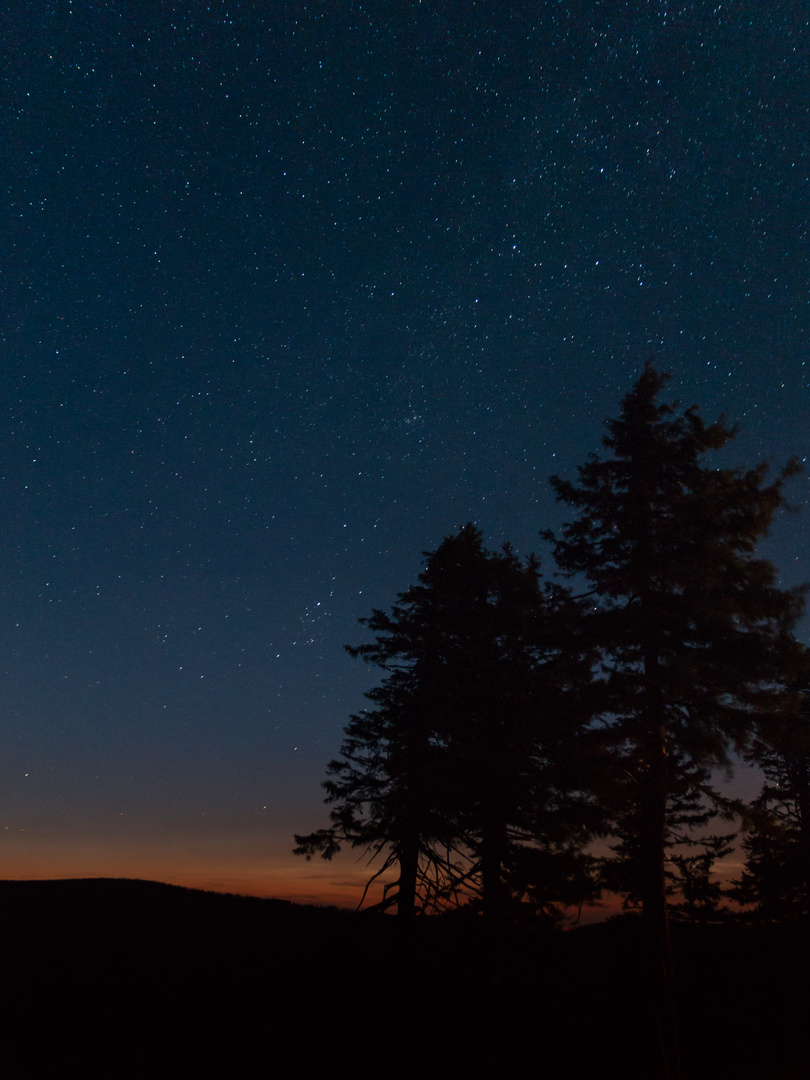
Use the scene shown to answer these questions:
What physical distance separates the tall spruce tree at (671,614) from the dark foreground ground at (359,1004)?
2244 mm

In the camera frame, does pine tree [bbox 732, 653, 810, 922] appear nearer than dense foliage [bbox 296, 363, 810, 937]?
No

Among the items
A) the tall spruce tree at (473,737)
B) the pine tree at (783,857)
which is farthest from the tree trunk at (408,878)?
the pine tree at (783,857)

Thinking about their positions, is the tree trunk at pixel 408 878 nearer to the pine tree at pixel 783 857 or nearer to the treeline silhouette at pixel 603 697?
the treeline silhouette at pixel 603 697

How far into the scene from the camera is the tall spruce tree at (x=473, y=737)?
15055mm

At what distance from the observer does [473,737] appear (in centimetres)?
1662

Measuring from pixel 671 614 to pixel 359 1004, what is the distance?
1074 cm

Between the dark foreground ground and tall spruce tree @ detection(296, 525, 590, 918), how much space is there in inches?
71.1

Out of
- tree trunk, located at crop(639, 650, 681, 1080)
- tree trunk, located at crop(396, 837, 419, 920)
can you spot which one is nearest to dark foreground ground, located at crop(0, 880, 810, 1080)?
tree trunk, located at crop(396, 837, 419, 920)

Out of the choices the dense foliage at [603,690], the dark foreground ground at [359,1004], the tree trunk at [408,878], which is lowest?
the dark foreground ground at [359,1004]

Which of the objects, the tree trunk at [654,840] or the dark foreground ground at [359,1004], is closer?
the dark foreground ground at [359,1004]

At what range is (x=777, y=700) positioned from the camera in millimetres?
14133

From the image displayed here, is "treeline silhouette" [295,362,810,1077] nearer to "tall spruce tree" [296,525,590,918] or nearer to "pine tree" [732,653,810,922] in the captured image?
"tall spruce tree" [296,525,590,918]

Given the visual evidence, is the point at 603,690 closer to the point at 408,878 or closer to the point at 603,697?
the point at 603,697

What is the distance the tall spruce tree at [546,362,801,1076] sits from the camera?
1418 cm
